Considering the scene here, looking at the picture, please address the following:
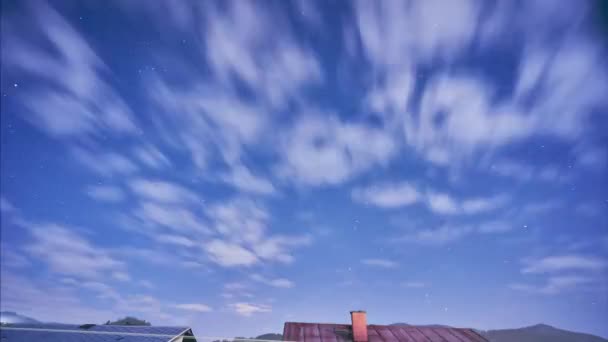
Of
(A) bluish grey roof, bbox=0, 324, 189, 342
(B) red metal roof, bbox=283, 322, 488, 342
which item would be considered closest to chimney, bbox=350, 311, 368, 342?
(B) red metal roof, bbox=283, 322, 488, 342

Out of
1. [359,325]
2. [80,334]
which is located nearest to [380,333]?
[359,325]

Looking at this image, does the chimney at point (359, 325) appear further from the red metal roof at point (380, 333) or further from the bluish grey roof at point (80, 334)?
the bluish grey roof at point (80, 334)

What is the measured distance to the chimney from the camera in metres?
15.0

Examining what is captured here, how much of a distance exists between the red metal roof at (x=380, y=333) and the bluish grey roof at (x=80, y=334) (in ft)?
22.6

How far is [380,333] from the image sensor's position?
16000mm

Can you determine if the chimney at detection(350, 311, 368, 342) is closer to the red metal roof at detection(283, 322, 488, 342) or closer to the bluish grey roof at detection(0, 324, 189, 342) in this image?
the red metal roof at detection(283, 322, 488, 342)

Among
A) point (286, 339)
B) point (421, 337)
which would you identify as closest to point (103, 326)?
point (286, 339)

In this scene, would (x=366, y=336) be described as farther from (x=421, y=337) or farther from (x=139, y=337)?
(x=139, y=337)

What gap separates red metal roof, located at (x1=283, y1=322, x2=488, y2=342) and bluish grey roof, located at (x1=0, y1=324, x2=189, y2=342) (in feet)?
22.6

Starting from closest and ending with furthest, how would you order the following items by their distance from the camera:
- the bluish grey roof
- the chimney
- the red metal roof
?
the chimney, the red metal roof, the bluish grey roof

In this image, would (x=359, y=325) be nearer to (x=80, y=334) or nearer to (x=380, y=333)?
(x=380, y=333)

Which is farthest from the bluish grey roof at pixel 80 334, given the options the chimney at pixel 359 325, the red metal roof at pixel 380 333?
the chimney at pixel 359 325

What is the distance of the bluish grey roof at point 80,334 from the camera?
16.2 meters

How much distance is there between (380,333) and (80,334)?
1649 cm
